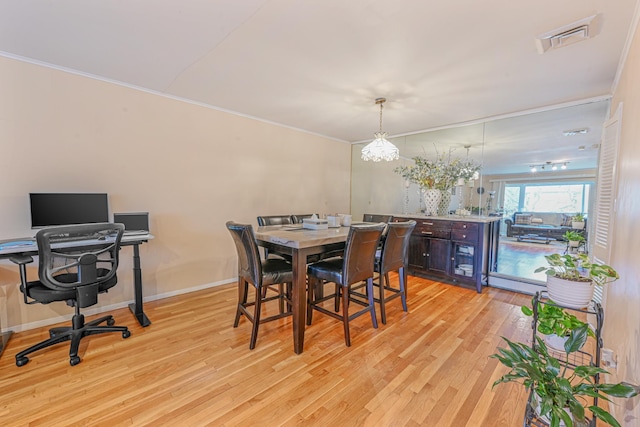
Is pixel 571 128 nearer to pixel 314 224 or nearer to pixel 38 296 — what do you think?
pixel 314 224

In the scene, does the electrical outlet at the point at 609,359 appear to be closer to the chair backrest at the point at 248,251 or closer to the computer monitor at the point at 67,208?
the chair backrest at the point at 248,251

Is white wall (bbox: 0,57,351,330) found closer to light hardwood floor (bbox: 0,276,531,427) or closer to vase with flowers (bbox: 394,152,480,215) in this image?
light hardwood floor (bbox: 0,276,531,427)

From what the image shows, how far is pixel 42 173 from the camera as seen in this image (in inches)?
97.4

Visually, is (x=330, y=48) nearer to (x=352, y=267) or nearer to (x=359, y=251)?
(x=359, y=251)

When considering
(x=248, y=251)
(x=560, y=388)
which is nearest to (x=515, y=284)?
(x=560, y=388)

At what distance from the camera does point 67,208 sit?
2.45m

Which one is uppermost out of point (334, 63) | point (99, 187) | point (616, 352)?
point (334, 63)

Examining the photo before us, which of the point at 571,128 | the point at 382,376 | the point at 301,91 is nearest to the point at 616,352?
the point at 382,376

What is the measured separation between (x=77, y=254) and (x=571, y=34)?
3.95 metres

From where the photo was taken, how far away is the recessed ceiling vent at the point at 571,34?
5.84ft

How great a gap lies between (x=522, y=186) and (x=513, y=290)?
1.45m

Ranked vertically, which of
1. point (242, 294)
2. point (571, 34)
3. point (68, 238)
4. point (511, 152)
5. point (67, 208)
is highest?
point (571, 34)

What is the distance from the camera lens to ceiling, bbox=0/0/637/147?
1.72 metres

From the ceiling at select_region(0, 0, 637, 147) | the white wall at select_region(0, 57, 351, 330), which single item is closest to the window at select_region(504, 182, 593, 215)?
the ceiling at select_region(0, 0, 637, 147)
